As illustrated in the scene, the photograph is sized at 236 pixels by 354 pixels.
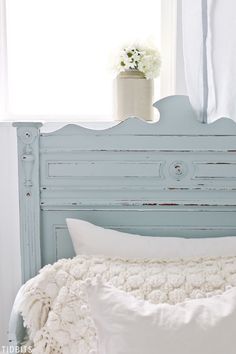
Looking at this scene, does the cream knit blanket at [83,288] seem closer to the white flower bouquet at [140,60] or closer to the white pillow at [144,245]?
the white pillow at [144,245]

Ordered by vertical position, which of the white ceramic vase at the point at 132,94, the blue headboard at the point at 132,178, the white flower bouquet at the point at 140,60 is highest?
the white flower bouquet at the point at 140,60

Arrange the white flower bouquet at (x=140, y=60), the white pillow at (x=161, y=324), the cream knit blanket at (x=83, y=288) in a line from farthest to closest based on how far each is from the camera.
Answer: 1. the white flower bouquet at (x=140, y=60)
2. the cream knit blanket at (x=83, y=288)
3. the white pillow at (x=161, y=324)

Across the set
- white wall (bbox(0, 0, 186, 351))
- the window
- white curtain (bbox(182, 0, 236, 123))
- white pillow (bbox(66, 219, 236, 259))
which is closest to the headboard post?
white pillow (bbox(66, 219, 236, 259))

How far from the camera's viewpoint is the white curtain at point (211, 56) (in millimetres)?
1646

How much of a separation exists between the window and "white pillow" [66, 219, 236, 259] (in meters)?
0.66

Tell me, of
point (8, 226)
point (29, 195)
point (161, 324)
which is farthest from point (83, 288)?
point (8, 226)

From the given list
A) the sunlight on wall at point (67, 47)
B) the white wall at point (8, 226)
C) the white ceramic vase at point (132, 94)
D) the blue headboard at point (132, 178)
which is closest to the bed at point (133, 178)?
the blue headboard at point (132, 178)

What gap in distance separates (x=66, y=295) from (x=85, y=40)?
114cm

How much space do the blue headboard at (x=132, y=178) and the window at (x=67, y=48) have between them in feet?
1.44

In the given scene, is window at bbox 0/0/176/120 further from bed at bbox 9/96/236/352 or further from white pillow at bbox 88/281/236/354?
white pillow at bbox 88/281/236/354

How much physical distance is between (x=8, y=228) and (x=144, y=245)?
28.2 inches

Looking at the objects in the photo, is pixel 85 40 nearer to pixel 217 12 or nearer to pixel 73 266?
pixel 217 12

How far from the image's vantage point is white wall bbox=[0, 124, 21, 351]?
2043 millimetres

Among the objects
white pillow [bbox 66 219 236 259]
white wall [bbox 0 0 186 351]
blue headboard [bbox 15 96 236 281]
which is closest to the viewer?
white pillow [bbox 66 219 236 259]
